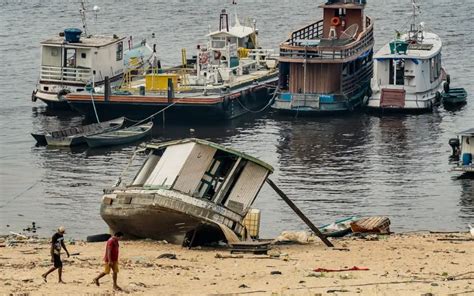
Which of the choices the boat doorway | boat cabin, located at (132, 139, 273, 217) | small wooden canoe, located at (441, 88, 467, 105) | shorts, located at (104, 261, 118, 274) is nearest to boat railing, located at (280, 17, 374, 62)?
the boat doorway

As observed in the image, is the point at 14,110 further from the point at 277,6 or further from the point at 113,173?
the point at 277,6

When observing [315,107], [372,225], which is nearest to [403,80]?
[315,107]

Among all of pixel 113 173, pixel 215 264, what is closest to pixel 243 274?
pixel 215 264

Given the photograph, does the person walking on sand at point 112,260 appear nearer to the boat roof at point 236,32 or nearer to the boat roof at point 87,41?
the boat roof at point 87,41

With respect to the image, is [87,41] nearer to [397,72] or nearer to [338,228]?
[397,72]

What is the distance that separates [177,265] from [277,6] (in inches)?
3101

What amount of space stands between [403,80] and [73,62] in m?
17.2

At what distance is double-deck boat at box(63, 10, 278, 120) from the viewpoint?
7162 cm

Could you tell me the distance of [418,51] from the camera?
7744 centimetres

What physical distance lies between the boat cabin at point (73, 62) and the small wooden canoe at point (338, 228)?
3076 centimetres

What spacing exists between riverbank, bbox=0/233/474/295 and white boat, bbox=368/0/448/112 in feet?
101

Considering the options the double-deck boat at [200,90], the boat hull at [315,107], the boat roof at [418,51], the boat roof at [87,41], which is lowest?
the boat hull at [315,107]

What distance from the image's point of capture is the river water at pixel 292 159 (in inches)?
2067

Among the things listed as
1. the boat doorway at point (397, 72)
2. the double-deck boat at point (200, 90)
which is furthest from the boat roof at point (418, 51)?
the double-deck boat at point (200, 90)
